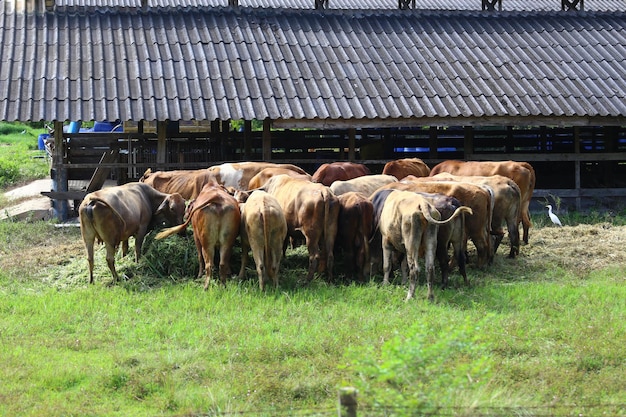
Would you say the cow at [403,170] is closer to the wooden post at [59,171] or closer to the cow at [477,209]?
the cow at [477,209]

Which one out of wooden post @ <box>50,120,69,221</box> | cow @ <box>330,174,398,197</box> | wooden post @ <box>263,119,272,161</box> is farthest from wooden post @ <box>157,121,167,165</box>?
cow @ <box>330,174,398,197</box>

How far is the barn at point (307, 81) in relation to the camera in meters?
15.6

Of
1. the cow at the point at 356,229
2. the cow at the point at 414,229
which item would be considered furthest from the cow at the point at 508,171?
the cow at the point at 414,229

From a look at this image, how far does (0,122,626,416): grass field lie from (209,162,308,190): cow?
8.32 ft

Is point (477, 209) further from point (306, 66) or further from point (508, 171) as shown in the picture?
point (306, 66)

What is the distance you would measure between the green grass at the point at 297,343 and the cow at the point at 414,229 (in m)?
0.32

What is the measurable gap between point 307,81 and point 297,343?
31.7ft

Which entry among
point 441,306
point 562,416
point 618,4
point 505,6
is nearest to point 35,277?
point 441,306

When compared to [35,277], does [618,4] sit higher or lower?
higher

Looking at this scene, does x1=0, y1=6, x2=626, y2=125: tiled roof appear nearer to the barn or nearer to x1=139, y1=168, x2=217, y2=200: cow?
the barn

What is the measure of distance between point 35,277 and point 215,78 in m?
6.82

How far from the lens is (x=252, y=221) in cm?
978

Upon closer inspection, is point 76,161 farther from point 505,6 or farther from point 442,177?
point 505,6

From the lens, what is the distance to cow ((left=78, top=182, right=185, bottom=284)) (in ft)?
33.1
